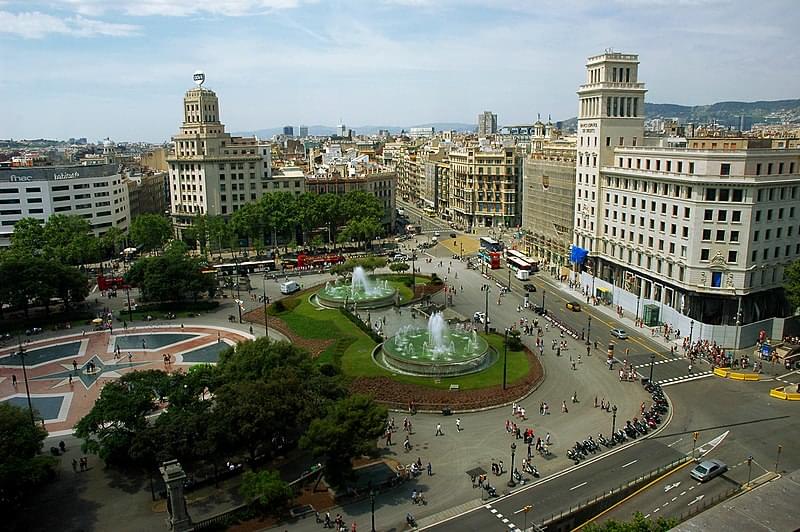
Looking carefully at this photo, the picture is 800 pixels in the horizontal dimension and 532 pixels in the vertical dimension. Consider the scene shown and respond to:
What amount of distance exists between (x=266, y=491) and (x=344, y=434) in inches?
231

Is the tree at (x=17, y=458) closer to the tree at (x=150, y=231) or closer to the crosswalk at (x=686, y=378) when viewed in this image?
the crosswalk at (x=686, y=378)

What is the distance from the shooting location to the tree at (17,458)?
36.8 metres

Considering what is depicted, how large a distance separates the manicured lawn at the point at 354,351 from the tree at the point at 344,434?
18038 millimetres

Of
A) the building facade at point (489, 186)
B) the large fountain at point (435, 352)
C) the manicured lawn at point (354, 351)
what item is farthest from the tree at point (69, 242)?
the building facade at point (489, 186)

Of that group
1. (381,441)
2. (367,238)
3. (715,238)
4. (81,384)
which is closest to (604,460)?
(381,441)

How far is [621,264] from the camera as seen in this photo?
283 feet

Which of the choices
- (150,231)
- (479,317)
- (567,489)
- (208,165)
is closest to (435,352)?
(479,317)

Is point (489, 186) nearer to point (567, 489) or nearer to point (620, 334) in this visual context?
point (620, 334)

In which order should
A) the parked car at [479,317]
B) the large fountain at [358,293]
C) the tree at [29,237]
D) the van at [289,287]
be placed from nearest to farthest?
the parked car at [479,317]
the large fountain at [358,293]
the van at [289,287]
the tree at [29,237]

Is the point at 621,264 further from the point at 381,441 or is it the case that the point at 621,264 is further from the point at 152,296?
the point at 152,296

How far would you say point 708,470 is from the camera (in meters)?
43.6

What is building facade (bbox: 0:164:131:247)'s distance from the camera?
121m

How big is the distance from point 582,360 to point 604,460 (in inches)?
852

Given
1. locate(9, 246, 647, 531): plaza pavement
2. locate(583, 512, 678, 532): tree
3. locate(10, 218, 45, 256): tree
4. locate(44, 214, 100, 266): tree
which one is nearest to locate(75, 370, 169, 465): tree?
locate(9, 246, 647, 531): plaza pavement
